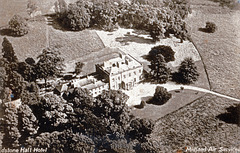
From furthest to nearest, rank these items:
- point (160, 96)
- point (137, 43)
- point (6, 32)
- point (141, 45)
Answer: point (137, 43) → point (141, 45) → point (6, 32) → point (160, 96)

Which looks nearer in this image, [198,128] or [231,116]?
[198,128]

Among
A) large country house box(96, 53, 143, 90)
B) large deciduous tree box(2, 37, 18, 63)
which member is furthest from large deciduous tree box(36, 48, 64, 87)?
large country house box(96, 53, 143, 90)

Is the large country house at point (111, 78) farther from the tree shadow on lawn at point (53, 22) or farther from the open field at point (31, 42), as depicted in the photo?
the tree shadow on lawn at point (53, 22)

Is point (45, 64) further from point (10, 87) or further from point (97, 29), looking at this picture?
point (97, 29)

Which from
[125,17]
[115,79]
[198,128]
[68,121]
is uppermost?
[125,17]

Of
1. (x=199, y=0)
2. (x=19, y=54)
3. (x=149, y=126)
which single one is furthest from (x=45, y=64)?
(x=199, y=0)

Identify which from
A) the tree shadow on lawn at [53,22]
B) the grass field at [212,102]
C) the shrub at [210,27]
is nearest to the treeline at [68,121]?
the grass field at [212,102]

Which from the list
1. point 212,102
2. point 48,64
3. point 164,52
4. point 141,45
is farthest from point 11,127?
point 212,102

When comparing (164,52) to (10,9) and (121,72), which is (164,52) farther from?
(10,9)
